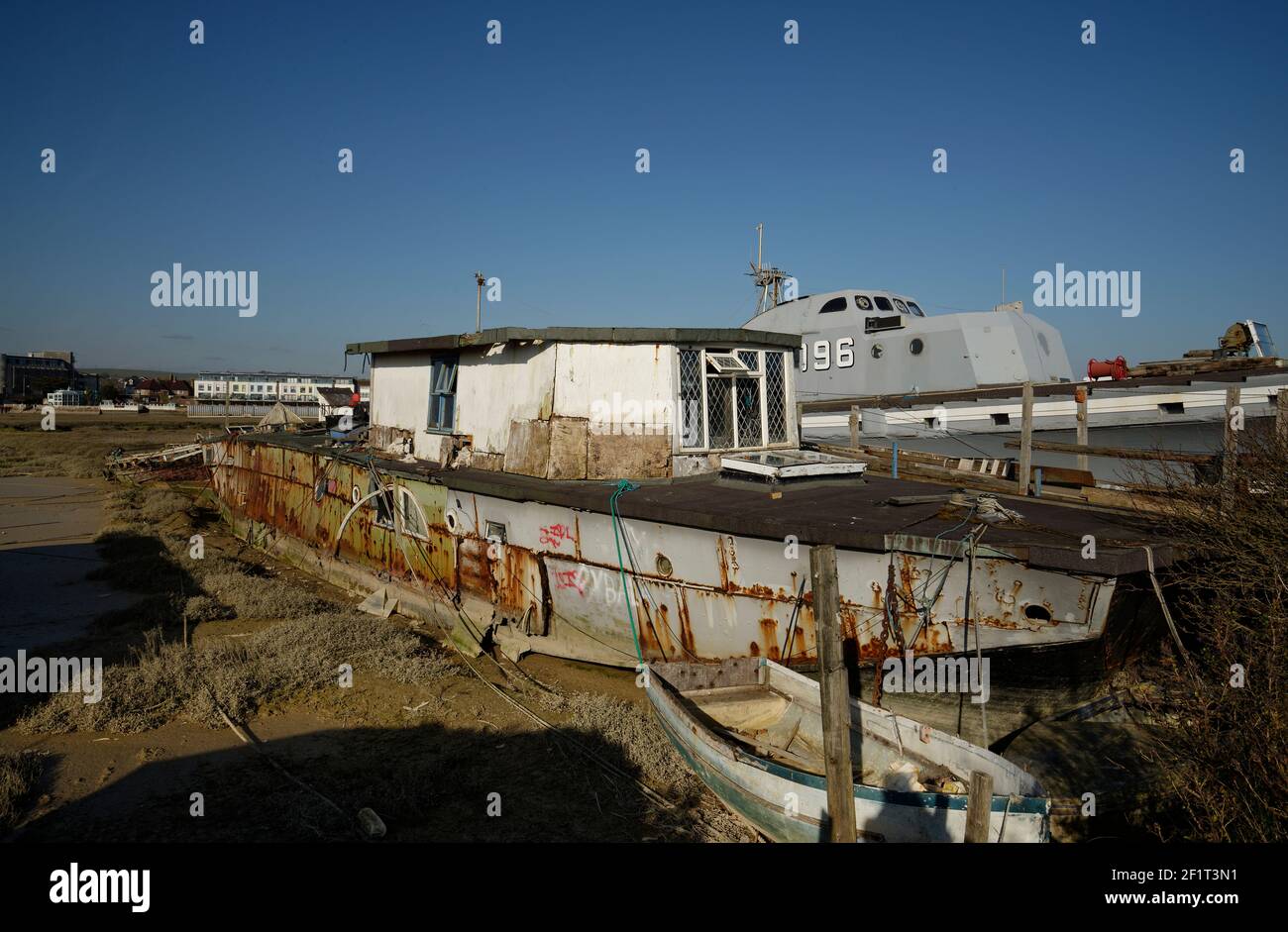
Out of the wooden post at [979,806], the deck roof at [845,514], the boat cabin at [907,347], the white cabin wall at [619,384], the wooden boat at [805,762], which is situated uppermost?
the boat cabin at [907,347]

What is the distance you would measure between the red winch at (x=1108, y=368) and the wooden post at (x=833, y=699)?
1292 cm

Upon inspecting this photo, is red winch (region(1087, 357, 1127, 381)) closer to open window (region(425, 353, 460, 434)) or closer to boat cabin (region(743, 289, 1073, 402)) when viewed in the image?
boat cabin (region(743, 289, 1073, 402))

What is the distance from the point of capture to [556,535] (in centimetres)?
990

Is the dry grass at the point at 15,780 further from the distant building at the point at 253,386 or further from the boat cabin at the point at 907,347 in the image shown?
the distant building at the point at 253,386

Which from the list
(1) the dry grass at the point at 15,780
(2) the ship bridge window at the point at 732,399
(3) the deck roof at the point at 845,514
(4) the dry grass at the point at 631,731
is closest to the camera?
(1) the dry grass at the point at 15,780

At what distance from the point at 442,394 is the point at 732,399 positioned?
17.8 feet

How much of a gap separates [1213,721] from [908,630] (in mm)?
2339

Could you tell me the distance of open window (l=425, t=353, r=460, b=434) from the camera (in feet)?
43.1

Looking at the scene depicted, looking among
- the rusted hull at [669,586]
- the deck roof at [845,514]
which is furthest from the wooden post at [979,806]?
the deck roof at [845,514]

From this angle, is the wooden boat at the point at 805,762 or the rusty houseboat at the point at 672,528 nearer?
the wooden boat at the point at 805,762

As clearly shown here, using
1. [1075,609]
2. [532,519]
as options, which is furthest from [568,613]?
[1075,609]

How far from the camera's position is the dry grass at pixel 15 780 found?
5.98 meters

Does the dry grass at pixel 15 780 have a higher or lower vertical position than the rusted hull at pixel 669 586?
lower
